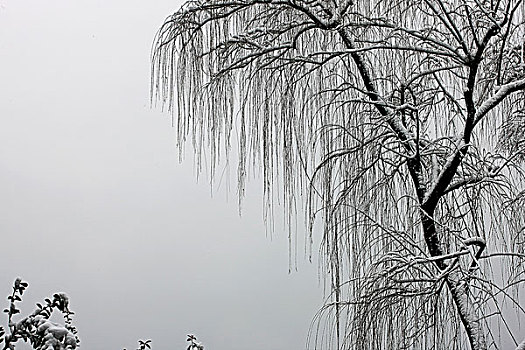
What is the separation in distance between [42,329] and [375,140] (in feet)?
5.18

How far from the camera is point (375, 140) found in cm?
264

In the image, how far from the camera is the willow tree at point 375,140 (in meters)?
2.43

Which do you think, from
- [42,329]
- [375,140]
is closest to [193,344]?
[42,329]

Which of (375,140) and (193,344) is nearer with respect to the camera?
(193,344)

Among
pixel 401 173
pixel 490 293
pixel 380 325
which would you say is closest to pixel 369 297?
pixel 380 325

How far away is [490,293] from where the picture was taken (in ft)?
7.55

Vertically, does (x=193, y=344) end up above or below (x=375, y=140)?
below

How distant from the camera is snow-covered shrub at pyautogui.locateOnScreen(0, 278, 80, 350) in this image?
130cm

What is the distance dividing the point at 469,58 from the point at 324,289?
92 centimetres

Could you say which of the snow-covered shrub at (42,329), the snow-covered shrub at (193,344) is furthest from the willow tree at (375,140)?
the snow-covered shrub at (42,329)

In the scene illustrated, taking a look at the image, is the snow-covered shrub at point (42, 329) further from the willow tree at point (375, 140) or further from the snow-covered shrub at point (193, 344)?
the willow tree at point (375, 140)

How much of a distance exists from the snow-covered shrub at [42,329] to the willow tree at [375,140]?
1.18 meters

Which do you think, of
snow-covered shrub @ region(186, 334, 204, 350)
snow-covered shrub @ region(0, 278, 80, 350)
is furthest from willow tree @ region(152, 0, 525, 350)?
snow-covered shrub @ region(0, 278, 80, 350)

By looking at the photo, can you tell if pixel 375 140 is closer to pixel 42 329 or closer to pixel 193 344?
pixel 193 344
